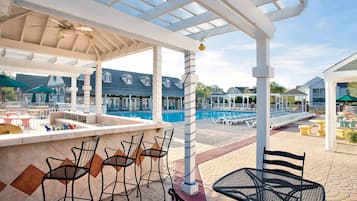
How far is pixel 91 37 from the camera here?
16.9ft

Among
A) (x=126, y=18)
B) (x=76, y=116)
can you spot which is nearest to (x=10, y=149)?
(x=126, y=18)

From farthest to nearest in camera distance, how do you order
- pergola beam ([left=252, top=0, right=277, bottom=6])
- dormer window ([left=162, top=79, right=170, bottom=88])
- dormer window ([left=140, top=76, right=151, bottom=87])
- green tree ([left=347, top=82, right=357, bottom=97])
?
dormer window ([left=162, top=79, right=170, bottom=88]) → dormer window ([left=140, top=76, right=151, bottom=87]) → green tree ([left=347, top=82, right=357, bottom=97]) → pergola beam ([left=252, top=0, right=277, bottom=6])

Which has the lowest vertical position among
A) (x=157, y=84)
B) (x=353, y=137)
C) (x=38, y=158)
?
(x=353, y=137)

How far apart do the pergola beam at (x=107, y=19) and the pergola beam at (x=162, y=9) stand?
0.13 meters

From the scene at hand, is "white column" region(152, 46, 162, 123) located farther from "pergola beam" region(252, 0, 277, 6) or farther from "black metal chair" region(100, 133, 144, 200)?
"pergola beam" region(252, 0, 277, 6)

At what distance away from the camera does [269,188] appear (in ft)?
6.83

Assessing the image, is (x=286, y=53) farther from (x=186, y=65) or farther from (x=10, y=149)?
(x=10, y=149)

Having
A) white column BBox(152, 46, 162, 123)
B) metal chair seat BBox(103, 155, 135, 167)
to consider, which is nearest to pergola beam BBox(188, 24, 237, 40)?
white column BBox(152, 46, 162, 123)

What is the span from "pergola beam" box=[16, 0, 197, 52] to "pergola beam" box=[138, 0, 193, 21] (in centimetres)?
13

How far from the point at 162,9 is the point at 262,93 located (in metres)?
1.90

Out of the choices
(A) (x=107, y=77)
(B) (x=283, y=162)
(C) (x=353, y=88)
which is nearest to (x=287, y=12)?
(B) (x=283, y=162)

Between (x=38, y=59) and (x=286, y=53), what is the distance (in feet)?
60.4

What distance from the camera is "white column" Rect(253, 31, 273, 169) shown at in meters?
2.97

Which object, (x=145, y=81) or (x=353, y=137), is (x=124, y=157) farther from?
(x=145, y=81)
